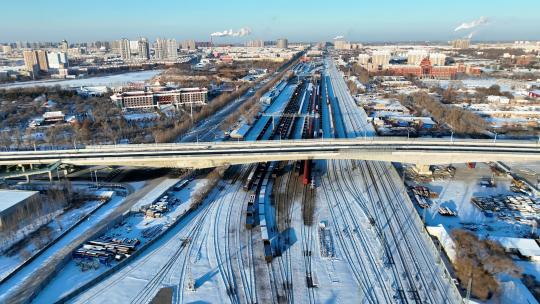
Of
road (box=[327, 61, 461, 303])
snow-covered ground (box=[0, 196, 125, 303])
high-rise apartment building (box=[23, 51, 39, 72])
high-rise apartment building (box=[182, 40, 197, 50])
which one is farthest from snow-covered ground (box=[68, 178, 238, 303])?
high-rise apartment building (box=[182, 40, 197, 50])

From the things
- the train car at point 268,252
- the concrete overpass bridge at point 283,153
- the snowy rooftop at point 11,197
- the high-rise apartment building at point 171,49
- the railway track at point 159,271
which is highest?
the high-rise apartment building at point 171,49

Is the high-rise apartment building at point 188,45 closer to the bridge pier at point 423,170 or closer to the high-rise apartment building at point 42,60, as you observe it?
the high-rise apartment building at point 42,60

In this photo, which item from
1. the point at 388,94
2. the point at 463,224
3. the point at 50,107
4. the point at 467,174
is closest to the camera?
the point at 463,224

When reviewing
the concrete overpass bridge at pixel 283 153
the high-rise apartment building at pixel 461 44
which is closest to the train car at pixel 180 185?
the concrete overpass bridge at pixel 283 153

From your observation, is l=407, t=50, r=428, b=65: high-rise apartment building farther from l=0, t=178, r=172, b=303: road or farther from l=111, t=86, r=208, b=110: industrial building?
l=0, t=178, r=172, b=303: road

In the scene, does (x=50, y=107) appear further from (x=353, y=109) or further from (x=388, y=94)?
(x=388, y=94)

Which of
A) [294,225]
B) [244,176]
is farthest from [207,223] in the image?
[244,176]
